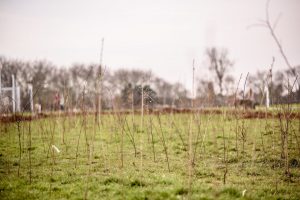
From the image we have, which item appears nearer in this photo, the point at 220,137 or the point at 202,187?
the point at 202,187

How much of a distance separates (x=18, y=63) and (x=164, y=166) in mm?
49141

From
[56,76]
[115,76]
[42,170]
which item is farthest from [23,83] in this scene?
[42,170]

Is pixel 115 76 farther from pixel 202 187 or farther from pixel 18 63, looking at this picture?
pixel 202 187

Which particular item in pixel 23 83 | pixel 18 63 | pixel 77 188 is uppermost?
pixel 18 63

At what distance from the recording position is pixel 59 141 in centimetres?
934

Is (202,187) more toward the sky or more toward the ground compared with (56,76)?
more toward the ground

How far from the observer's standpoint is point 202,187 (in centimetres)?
449

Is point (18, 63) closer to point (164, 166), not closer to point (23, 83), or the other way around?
point (23, 83)

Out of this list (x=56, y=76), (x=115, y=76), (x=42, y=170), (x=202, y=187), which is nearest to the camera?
(x=202, y=187)

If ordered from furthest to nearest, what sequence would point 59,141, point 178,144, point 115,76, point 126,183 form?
1. point 115,76
2. point 59,141
3. point 178,144
4. point 126,183

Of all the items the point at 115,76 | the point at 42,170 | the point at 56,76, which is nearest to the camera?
the point at 42,170

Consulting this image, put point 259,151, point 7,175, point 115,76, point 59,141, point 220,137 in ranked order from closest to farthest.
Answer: point 7,175
point 259,151
point 59,141
point 220,137
point 115,76

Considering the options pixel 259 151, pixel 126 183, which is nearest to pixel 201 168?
pixel 126 183

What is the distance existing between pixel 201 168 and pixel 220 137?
173 inches
